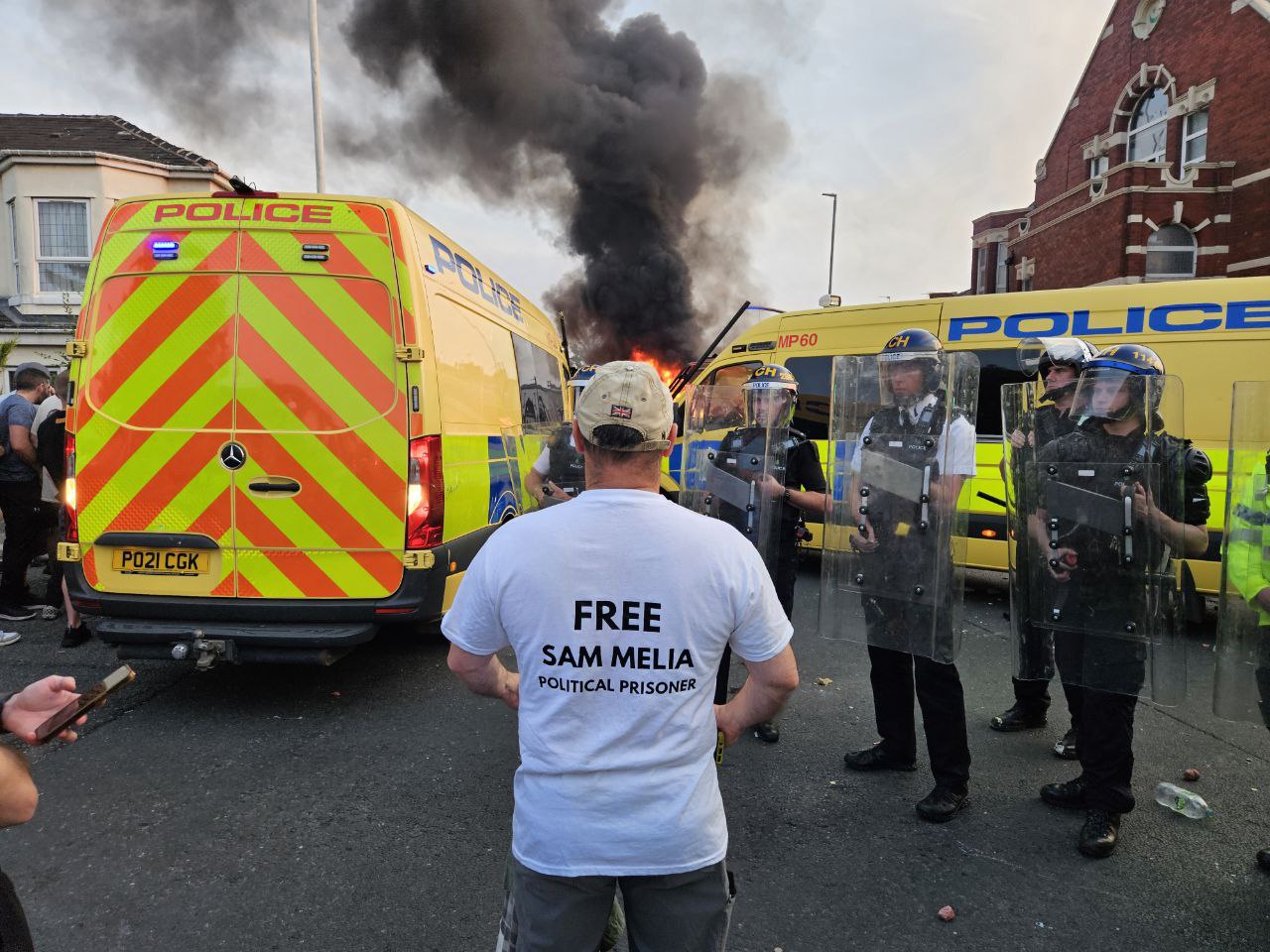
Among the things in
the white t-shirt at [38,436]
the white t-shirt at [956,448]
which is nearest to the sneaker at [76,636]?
the white t-shirt at [38,436]

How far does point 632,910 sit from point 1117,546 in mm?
2478

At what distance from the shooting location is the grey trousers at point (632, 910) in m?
1.43

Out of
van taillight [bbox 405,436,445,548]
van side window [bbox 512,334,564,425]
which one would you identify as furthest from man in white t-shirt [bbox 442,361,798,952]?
van side window [bbox 512,334,564,425]

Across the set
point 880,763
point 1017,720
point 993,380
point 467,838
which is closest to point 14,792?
point 467,838

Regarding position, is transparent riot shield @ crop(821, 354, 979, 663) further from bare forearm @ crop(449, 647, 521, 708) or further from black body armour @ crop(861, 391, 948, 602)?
bare forearm @ crop(449, 647, 521, 708)

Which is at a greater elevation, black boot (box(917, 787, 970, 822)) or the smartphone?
the smartphone

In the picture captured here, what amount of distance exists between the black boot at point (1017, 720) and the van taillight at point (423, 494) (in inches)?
123

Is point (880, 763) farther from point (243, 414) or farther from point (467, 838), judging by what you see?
point (243, 414)

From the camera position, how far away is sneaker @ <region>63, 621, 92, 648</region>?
5.36 m

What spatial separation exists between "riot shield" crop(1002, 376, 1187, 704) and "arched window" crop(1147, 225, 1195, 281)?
17564 millimetres

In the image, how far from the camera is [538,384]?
23.1 ft

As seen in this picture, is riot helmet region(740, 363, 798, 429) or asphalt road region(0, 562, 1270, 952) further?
riot helmet region(740, 363, 798, 429)

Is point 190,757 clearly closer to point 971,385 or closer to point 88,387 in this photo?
point 88,387

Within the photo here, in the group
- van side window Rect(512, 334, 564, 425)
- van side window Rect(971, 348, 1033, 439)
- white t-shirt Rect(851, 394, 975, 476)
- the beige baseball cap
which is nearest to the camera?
the beige baseball cap
